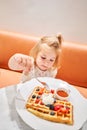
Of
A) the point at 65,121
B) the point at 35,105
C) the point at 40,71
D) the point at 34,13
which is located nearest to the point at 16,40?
the point at 34,13

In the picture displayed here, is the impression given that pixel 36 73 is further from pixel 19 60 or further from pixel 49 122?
pixel 49 122

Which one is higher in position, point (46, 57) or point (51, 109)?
point (46, 57)

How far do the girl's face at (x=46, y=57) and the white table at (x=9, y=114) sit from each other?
333mm

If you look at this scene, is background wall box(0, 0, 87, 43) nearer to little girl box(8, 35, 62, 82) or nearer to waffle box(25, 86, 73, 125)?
little girl box(8, 35, 62, 82)

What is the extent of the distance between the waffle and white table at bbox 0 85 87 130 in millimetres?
68

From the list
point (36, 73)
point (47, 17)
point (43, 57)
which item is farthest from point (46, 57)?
point (47, 17)

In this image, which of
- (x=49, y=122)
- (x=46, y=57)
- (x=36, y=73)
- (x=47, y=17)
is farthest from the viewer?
(x=47, y=17)

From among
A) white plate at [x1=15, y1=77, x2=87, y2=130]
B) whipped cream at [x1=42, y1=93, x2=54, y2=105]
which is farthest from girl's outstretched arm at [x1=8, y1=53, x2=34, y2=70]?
whipped cream at [x1=42, y1=93, x2=54, y2=105]

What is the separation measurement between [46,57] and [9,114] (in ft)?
1.59

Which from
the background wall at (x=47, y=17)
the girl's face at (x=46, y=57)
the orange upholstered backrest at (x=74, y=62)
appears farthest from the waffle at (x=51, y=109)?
the background wall at (x=47, y=17)

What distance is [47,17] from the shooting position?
169cm

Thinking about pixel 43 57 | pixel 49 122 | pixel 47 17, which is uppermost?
pixel 47 17

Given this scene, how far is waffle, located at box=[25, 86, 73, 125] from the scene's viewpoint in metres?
0.82

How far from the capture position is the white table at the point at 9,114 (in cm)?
80
